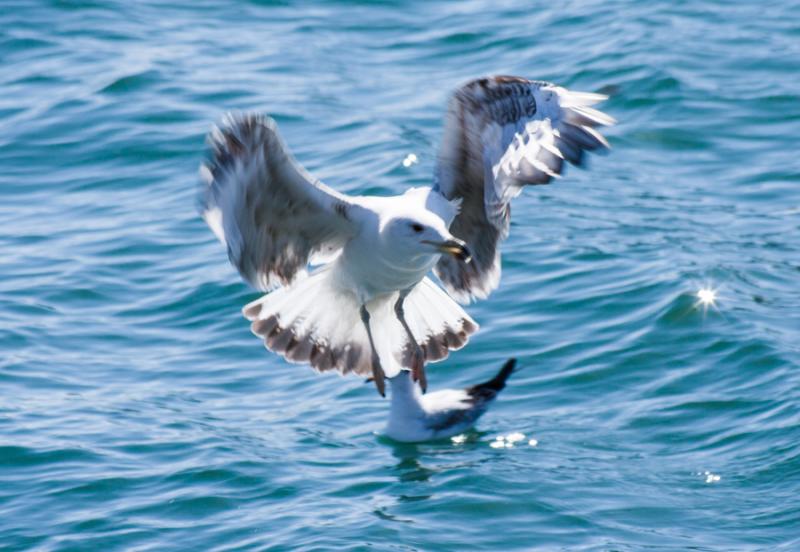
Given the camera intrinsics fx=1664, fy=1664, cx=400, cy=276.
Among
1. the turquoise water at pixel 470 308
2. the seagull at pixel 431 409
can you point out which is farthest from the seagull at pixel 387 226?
the turquoise water at pixel 470 308

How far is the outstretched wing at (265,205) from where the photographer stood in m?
7.19

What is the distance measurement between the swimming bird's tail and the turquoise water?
64 centimetres

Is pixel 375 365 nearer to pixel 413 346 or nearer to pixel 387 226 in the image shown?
pixel 413 346

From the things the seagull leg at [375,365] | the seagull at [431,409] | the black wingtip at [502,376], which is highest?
the seagull leg at [375,365]

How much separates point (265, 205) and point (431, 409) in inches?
81.9

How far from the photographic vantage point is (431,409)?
937cm

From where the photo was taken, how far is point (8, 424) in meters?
9.37

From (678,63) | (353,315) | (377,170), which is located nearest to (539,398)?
(353,315)

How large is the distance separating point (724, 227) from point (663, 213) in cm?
48

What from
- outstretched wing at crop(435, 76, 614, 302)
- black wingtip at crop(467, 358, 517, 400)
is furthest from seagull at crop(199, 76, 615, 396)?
black wingtip at crop(467, 358, 517, 400)

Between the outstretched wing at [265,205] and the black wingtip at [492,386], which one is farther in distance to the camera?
the black wingtip at [492,386]

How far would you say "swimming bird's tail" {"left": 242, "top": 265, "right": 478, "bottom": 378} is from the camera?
8672 mm

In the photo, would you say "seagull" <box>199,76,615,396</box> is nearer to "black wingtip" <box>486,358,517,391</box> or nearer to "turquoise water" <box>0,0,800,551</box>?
"black wingtip" <box>486,358,517,391</box>

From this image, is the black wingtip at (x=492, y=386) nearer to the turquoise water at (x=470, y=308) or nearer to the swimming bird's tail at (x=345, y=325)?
the turquoise water at (x=470, y=308)
